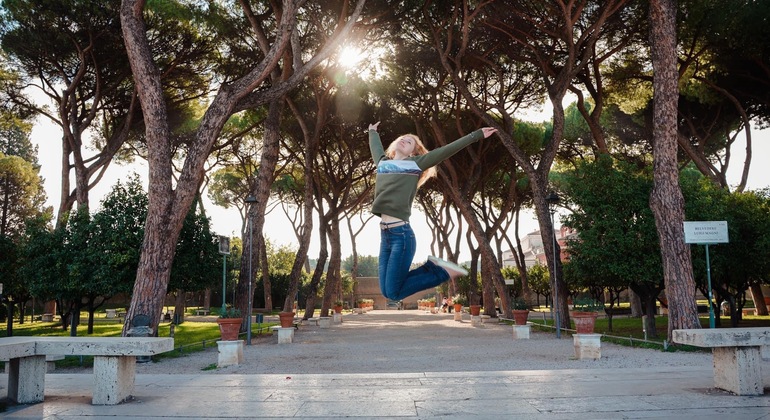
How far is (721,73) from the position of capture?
19.6 m

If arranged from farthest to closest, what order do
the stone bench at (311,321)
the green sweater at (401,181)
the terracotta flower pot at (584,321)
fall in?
the stone bench at (311,321) < the terracotta flower pot at (584,321) < the green sweater at (401,181)

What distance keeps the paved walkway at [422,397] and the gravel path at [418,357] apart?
11.7 feet

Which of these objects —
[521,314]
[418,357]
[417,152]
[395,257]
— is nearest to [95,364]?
[395,257]

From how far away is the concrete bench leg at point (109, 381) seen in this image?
5.60 meters

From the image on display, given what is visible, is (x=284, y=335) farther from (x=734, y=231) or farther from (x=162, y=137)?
(x=734, y=231)

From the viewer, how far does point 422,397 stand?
5.57 metres

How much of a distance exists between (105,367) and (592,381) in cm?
500

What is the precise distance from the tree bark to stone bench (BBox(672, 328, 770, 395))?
617 centimetres

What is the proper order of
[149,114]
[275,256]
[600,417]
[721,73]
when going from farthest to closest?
[275,256], [721,73], [149,114], [600,417]

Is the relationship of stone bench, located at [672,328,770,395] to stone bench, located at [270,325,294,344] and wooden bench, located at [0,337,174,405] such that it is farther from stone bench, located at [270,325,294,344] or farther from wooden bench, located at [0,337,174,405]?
stone bench, located at [270,325,294,344]

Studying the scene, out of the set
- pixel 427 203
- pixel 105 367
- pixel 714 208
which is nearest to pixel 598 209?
pixel 714 208

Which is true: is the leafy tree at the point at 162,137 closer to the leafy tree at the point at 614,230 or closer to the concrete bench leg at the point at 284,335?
the concrete bench leg at the point at 284,335

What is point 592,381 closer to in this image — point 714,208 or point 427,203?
point 714,208

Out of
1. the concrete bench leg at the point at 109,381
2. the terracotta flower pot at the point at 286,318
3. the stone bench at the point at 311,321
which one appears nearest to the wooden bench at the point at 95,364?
the concrete bench leg at the point at 109,381
